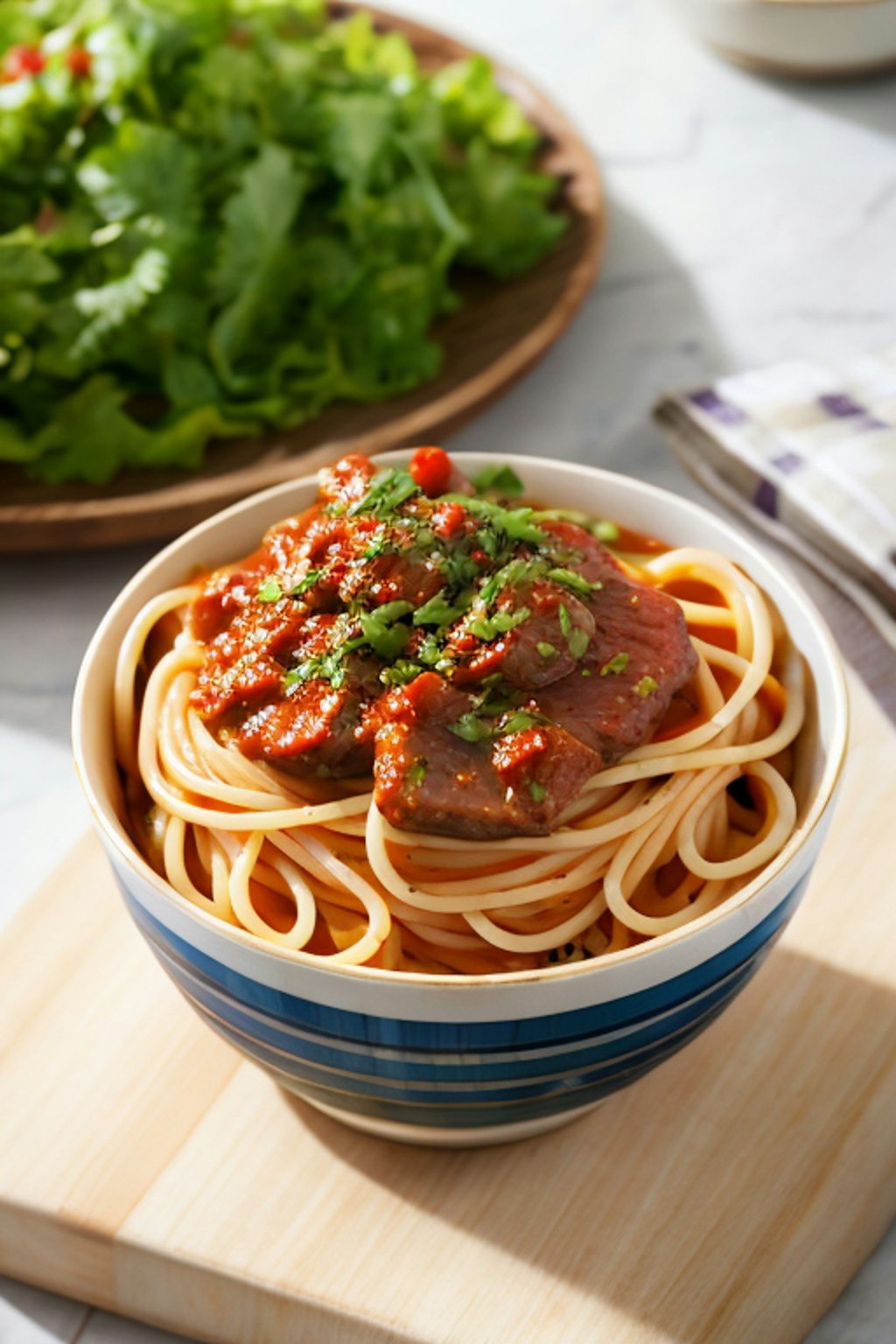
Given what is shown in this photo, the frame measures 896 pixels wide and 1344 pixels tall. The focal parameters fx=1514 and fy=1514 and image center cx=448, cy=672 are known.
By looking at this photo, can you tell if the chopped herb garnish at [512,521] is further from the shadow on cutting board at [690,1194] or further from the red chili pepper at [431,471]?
the shadow on cutting board at [690,1194]

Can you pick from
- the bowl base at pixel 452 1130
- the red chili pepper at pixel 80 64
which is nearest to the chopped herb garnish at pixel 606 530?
the bowl base at pixel 452 1130

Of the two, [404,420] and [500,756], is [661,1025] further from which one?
[404,420]

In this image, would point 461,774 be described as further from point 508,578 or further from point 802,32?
point 802,32

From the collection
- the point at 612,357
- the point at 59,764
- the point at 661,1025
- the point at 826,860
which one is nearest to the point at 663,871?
the point at 661,1025

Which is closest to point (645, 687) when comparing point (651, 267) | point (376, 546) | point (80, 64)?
point (376, 546)

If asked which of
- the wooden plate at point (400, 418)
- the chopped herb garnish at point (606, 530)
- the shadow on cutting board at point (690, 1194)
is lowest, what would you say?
the shadow on cutting board at point (690, 1194)
